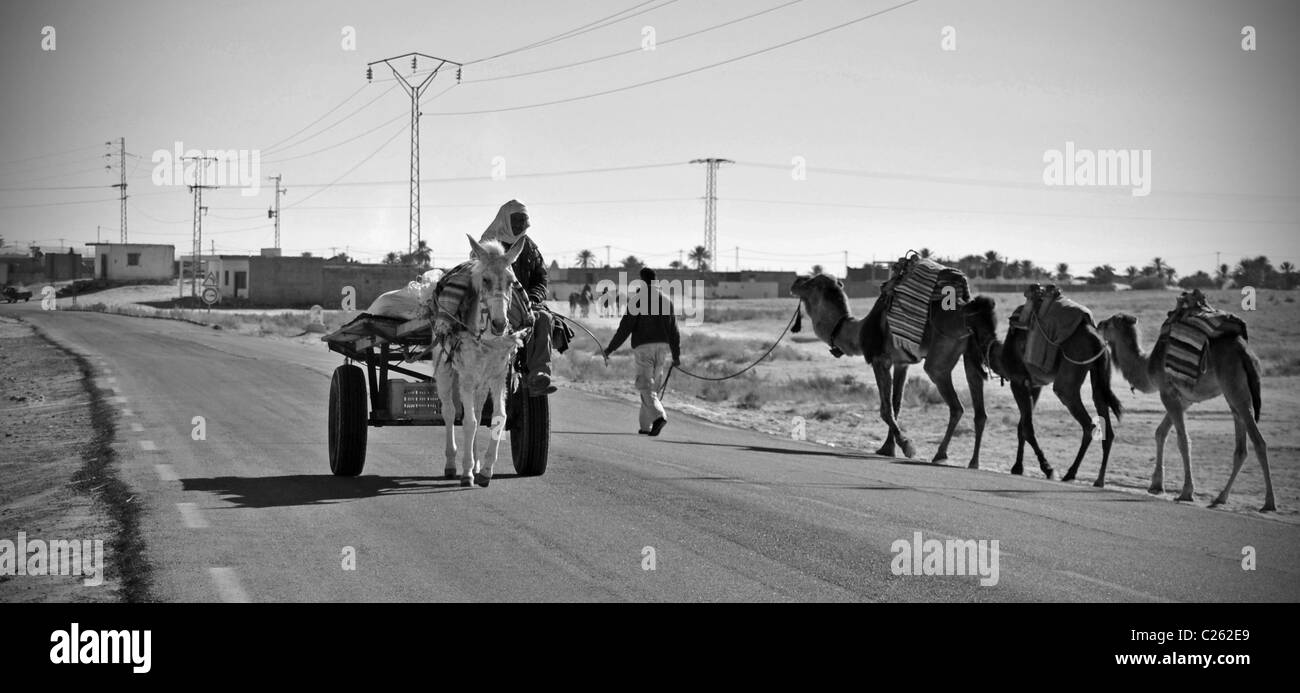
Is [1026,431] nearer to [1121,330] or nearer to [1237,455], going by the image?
[1121,330]

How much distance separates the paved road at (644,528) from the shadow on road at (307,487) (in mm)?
40

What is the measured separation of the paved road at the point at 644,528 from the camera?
8.70 metres

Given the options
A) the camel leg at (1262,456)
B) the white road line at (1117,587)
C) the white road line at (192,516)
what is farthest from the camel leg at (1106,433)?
the white road line at (192,516)

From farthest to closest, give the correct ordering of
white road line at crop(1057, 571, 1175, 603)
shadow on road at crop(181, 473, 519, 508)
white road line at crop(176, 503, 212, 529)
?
shadow on road at crop(181, 473, 519, 508) → white road line at crop(176, 503, 212, 529) → white road line at crop(1057, 571, 1175, 603)

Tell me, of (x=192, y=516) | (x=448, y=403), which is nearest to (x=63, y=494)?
(x=192, y=516)

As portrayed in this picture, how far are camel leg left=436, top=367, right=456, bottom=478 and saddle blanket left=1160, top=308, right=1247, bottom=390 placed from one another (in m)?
8.84

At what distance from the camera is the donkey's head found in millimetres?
12406

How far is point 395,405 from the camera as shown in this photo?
13727 millimetres

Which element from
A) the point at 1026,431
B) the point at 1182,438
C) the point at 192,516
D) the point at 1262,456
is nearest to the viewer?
the point at 192,516

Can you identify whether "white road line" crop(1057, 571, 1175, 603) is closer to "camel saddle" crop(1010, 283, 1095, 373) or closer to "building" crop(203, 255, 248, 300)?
"camel saddle" crop(1010, 283, 1095, 373)

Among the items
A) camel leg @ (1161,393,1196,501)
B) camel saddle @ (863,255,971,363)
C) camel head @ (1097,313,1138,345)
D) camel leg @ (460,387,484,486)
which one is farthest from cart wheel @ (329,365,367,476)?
camel head @ (1097,313,1138,345)

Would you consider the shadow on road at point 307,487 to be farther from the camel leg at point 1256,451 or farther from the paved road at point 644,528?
the camel leg at point 1256,451

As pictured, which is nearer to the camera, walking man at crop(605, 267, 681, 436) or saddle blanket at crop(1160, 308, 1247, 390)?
saddle blanket at crop(1160, 308, 1247, 390)

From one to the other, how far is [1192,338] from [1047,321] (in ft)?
8.79
